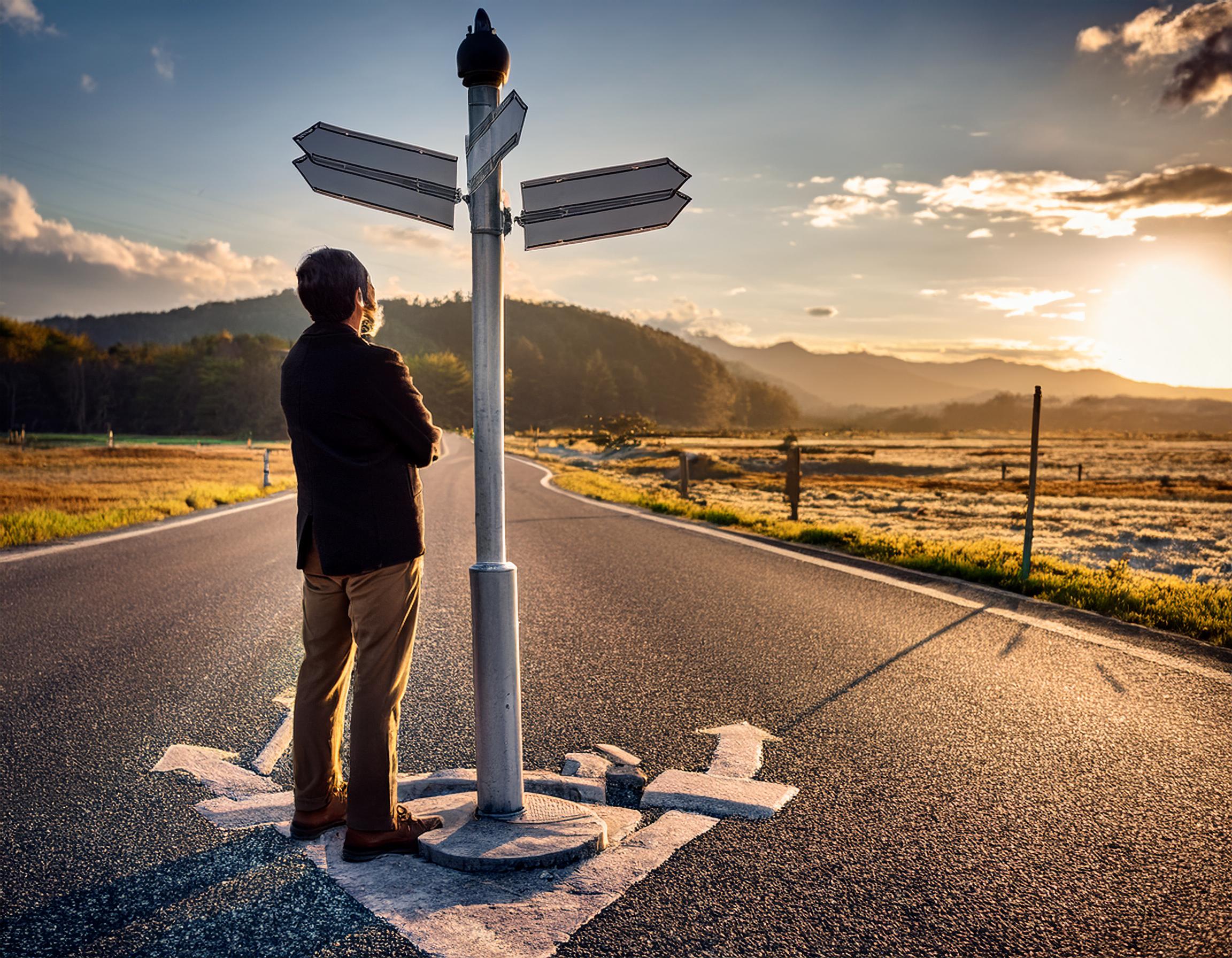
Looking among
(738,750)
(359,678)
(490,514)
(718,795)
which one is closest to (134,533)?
(359,678)

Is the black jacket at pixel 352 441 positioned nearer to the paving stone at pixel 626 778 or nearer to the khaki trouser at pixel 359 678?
the khaki trouser at pixel 359 678

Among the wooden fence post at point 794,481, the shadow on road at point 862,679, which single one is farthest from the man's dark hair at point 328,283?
the wooden fence post at point 794,481

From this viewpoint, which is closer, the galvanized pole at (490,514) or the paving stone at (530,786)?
the galvanized pole at (490,514)

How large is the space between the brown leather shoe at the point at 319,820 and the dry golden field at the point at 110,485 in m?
9.89

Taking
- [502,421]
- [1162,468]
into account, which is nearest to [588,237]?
[502,421]

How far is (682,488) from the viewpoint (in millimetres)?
18984

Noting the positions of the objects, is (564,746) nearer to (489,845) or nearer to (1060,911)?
(489,845)

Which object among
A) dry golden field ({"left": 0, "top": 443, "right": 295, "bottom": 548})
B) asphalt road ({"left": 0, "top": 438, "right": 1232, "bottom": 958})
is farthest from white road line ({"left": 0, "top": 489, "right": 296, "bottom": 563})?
asphalt road ({"left": 0, "top": 438, "right": 1232, "bottom": 958})

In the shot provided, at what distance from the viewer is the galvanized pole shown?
2820mm

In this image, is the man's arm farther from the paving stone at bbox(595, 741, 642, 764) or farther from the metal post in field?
the metal post in field

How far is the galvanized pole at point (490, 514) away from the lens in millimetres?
2820

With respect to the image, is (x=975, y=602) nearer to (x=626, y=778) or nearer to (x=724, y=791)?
(x=724, y=791)

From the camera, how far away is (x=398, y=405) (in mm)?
2516

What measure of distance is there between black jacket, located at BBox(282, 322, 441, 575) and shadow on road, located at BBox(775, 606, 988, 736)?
2.31 metres
